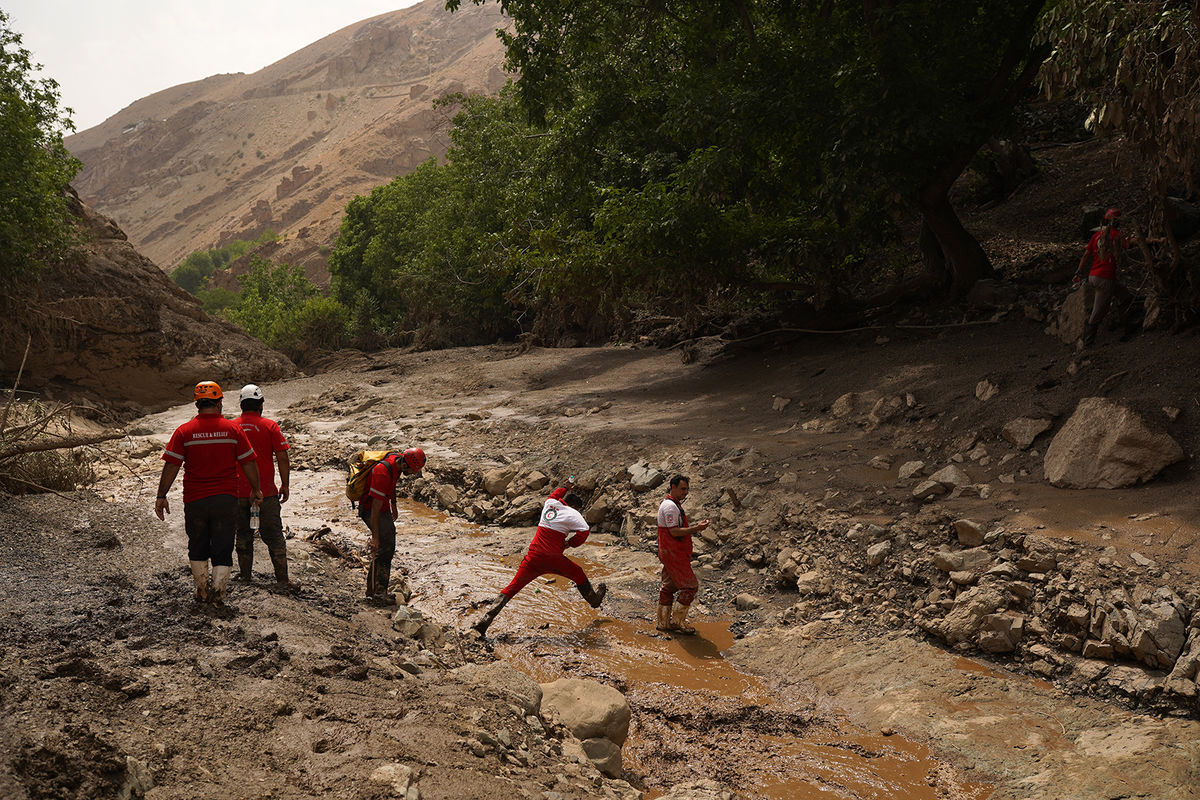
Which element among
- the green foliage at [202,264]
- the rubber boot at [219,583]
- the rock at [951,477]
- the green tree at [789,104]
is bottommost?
the rock at [951,477]

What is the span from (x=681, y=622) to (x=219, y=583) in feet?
12.4

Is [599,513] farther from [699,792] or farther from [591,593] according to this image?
[699,792]

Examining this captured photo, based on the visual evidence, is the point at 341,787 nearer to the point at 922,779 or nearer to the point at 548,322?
the point at 922,779

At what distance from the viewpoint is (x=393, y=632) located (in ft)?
19.4

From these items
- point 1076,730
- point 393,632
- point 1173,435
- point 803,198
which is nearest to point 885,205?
point 803,198

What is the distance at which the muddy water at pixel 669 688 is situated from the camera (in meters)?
4.73

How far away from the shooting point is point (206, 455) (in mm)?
5520

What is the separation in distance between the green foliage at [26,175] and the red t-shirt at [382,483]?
1397cm

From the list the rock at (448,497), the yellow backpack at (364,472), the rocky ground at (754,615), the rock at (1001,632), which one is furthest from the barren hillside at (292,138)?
the rock at (1001,632)

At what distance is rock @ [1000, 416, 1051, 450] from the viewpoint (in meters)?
8.00

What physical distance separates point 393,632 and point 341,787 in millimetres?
2650

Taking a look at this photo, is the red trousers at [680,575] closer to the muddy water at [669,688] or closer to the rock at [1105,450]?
the muddy water at [669,688]

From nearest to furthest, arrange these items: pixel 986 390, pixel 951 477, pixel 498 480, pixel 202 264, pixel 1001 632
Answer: pixel 1001 632, pixel 951 477, pixel 986 390, pixel 498 480, pixel 202 264

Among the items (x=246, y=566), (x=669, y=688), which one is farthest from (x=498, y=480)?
(x=669, y=688)
